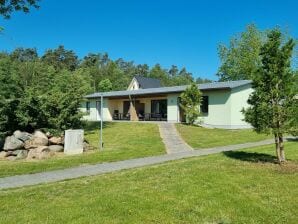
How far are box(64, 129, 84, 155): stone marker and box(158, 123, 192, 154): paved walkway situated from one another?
12.3 feet

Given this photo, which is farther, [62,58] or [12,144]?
[62,58]

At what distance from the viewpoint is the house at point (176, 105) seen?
26.2 meters

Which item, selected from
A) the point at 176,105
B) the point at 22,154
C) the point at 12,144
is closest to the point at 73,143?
A: the point at 22,154

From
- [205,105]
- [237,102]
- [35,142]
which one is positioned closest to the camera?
[35,142]

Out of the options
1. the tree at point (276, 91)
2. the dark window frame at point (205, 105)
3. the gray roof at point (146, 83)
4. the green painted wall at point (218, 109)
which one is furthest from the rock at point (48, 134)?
the gray roof at point (146, 83)

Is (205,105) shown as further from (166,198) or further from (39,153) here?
(166,198)

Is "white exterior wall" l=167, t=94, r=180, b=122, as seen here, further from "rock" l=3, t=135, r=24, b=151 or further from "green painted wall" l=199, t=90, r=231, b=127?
"rock" l=3, t=135, r=24, b=151

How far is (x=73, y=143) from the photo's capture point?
46.8 ft

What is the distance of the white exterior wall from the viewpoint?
30172 millimetres

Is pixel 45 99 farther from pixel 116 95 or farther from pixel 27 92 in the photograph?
pixel 116 95

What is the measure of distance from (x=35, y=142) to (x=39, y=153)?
1.04 meters

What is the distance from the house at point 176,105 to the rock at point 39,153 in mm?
6380

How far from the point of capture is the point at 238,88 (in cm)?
2642

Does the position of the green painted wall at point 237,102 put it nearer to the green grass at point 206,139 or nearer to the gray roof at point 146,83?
the green grass at point 206,139
